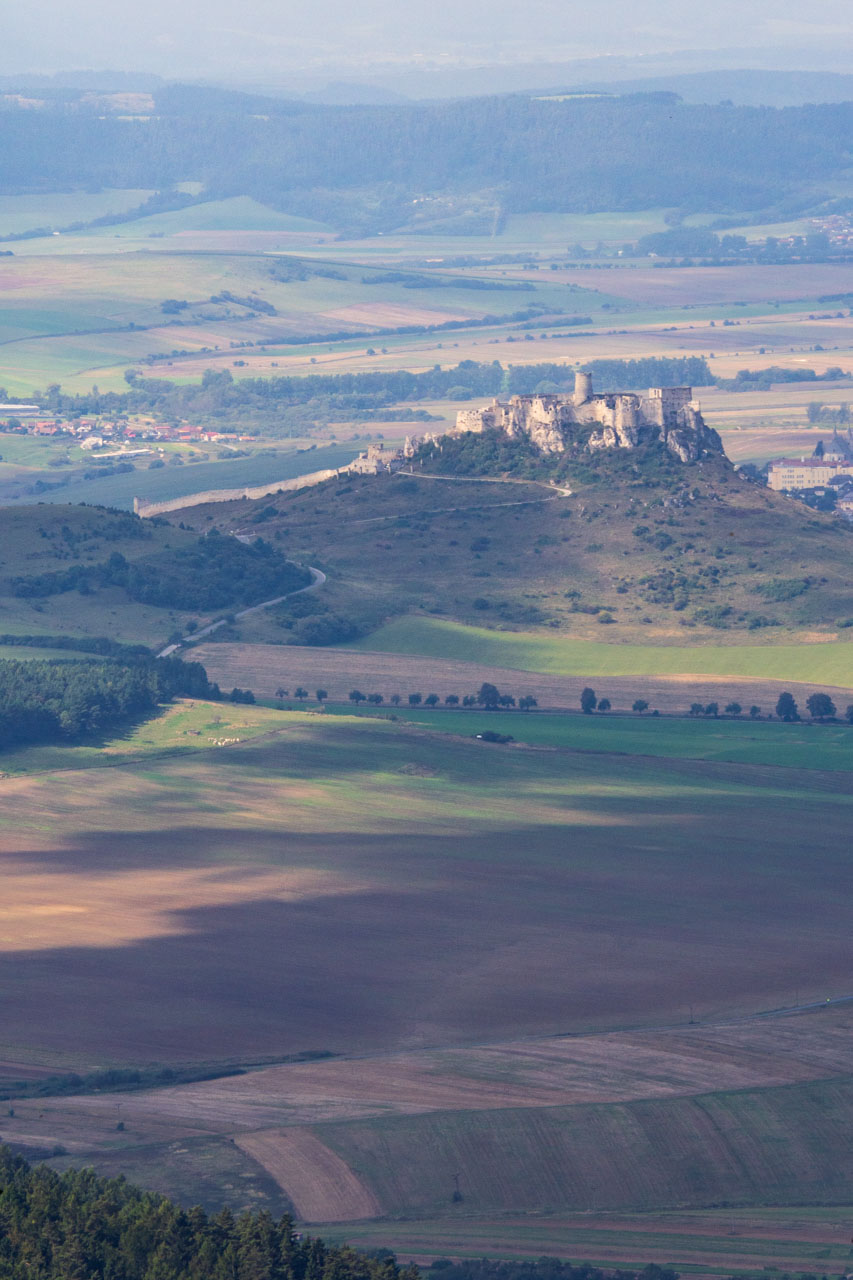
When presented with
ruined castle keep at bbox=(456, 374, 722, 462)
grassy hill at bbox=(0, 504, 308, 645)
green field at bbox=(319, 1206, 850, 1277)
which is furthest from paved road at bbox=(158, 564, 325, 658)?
green field at bbox=(319, 1206, 850, 1277)

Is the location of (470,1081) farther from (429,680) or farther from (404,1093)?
(429,680)

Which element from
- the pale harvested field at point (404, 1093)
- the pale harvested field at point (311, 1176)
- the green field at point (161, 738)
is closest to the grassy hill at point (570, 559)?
the green field at point (161, 738)

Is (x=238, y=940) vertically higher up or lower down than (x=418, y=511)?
lower down

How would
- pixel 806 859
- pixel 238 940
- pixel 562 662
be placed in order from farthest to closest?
pixel 562 662 → pixel 806 859 → pixel 238 940

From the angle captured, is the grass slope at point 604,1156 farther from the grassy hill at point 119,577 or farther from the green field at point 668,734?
the grassy hill at point 119,577

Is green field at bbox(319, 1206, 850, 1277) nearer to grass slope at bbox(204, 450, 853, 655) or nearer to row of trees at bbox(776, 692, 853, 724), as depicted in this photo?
row of trees at bbox(776, 692, 853, 724)

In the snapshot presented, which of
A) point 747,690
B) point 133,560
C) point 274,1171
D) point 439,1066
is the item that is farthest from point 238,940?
point 133,560

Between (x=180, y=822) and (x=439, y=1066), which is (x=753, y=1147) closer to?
(x=439, y=1066)

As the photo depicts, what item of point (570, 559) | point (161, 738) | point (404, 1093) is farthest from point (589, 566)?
point (404, 1093)
